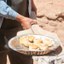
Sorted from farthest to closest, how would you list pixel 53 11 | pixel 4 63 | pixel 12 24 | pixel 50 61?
pixel 53 11 < pixel 4 63 < pixel 12 24 < pixel 50 61

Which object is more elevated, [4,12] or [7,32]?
[4,12]

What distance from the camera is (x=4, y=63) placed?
268 cm

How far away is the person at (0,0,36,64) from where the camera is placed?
2137mm

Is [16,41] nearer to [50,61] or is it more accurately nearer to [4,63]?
[50,61]

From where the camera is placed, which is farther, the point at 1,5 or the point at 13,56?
the point at 13,56

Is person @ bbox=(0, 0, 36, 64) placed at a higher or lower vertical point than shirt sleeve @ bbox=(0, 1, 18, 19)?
lower

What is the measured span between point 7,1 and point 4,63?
2.11ft

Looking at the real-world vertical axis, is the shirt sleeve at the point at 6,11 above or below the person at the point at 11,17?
above

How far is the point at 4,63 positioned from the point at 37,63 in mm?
784

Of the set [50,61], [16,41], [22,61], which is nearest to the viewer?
[50,61]

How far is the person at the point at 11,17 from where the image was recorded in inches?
84.1

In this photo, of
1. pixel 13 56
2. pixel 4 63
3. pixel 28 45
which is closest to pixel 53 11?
pixel 4 63

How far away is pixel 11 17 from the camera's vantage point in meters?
2.19

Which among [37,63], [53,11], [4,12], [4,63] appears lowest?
[53,11]
